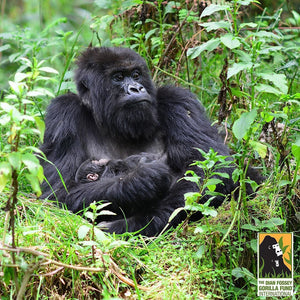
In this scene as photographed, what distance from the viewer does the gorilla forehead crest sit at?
4.04 meters

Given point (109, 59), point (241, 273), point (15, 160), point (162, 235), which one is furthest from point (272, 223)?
point (109, 59)

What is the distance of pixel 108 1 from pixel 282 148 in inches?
118

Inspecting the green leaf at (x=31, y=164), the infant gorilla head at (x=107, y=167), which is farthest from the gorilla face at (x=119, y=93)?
the green leaf at (x=31, y=164)

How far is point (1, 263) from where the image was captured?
2.36 meters

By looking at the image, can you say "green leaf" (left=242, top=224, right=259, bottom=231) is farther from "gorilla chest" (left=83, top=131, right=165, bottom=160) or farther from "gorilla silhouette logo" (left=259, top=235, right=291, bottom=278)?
"gorilla chest" (left=83, top=131, right=165, bottom=160)

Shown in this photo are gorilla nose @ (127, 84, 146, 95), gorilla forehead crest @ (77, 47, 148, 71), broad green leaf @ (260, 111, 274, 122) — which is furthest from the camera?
gorilla forehead crest @ (77, 47, 148, 71)

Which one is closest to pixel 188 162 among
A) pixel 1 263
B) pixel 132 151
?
pixel 132 151

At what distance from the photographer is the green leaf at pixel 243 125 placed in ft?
8.77

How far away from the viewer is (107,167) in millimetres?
3918

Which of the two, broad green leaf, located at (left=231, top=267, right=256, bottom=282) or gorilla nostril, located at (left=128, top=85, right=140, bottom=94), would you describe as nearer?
broad green leaf, located at (left=231, top=267, right=256, bottom=282)

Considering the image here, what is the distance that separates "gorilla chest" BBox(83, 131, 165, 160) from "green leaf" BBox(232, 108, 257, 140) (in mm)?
1427

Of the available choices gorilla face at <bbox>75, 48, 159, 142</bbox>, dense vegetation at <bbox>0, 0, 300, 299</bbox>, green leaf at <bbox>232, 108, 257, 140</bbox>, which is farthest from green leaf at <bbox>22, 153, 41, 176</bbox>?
gorilla face at <bbox>75, 48, 159, 142</bbox>

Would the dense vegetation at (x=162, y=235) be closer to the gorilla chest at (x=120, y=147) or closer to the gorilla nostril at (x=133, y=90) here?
the gorilla chest at (x=120, y=147)

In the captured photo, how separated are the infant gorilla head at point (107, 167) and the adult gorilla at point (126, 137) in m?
0.05
